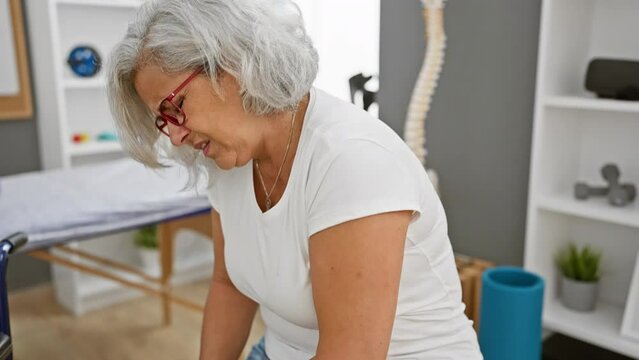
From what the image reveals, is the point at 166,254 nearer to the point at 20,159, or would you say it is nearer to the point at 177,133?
the point at 20,159

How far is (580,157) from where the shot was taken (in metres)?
1.93

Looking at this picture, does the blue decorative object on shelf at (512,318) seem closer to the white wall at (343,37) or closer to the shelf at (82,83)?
the white wall at (343,37)

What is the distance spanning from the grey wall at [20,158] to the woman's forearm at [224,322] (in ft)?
7.28

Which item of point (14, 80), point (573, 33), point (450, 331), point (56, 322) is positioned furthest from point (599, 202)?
point (14, 80)

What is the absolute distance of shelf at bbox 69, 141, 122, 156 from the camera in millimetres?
2971

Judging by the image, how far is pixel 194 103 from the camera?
97 cm

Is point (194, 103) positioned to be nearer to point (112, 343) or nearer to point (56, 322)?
point (112, 343)

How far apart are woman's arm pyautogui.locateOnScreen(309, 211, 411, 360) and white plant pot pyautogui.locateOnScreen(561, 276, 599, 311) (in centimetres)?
113

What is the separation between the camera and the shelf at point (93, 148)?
117 inches

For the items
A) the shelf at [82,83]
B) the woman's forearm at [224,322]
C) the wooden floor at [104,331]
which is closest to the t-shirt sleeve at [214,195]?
the woman's forearm at [224,322]

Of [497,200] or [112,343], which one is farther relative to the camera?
[112,343]

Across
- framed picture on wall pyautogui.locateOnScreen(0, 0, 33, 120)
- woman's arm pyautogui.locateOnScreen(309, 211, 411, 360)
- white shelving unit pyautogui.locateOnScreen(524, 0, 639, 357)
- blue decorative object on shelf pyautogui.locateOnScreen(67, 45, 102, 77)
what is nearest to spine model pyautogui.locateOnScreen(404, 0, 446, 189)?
white shelving unit pyautogui.locateOnScreen(524, 0, 639, 357)

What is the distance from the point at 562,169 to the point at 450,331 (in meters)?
1.00

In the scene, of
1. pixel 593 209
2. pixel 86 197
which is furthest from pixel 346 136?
pixel 86 197
